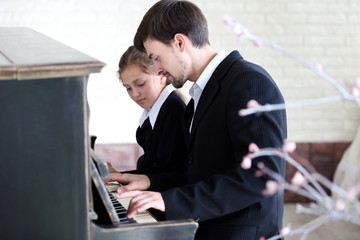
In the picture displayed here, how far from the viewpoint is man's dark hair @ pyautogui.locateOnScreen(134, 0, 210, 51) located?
1859 millimetres

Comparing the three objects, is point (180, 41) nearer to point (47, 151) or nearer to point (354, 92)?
point (47, 151)

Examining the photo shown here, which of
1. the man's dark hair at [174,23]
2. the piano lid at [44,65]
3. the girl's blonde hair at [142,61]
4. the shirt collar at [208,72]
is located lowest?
the girl's blonde hair at [142,61]

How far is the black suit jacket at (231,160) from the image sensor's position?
A: 1.62 m

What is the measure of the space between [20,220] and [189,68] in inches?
33.5

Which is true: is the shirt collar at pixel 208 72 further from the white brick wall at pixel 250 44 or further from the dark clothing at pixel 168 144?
the white brick wall at pixel 250 44

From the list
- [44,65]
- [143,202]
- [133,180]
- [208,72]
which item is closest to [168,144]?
[133,180]

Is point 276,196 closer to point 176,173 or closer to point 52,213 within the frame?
point 176,173

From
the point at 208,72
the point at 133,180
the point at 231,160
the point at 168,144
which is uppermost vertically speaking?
the point at 208,72

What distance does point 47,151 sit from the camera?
1.22 m

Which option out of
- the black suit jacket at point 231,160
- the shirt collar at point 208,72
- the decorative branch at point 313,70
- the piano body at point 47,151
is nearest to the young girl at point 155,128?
the black suit jacket at point 231,160

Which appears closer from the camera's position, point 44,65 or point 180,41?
point 44,65

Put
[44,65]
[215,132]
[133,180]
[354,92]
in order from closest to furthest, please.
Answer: [354,92] < [44,65] < [215,132] < [133,180]

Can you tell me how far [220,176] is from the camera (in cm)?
165

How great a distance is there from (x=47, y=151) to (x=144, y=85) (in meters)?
1.39
